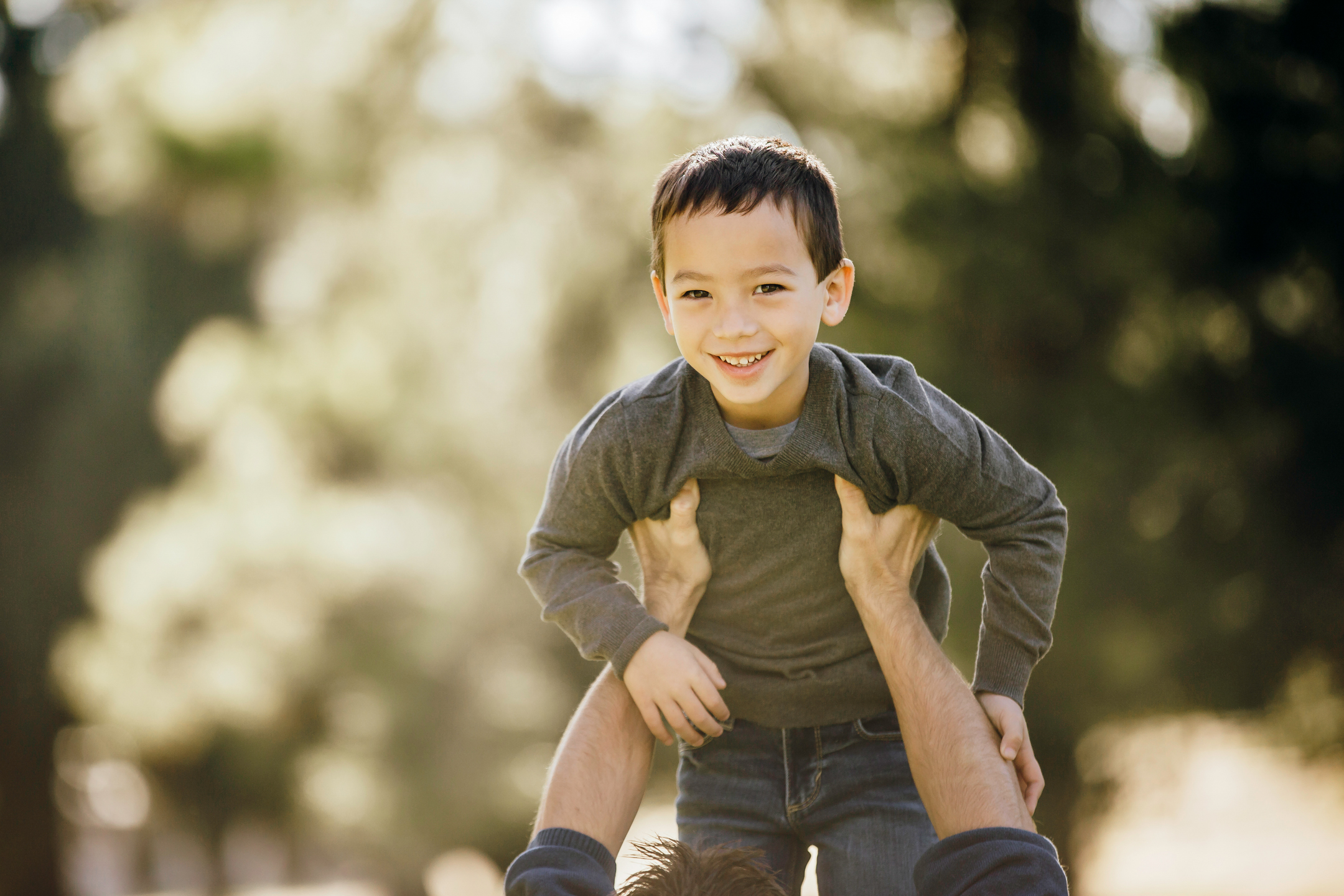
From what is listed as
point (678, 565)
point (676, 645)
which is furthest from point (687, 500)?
point (676, 645)

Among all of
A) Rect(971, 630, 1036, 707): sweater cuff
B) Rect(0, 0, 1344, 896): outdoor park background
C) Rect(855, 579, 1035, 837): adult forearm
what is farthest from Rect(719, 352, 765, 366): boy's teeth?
Rect(0, 0, 1344, 896): outdoor park background

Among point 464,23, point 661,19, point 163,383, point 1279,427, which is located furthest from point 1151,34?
point 163,383

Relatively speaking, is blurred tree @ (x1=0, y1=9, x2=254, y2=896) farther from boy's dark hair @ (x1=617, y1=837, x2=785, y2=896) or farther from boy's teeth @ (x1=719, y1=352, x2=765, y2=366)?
boy's dark hair @ (x1=617, y1=837, x2=785, y2=896)

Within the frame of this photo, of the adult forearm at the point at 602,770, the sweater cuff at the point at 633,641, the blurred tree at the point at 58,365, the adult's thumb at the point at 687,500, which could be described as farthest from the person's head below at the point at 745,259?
the blurred tree at the point at 58,365

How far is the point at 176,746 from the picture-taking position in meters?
5.95

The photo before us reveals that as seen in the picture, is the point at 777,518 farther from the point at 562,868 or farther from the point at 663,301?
the point at 562,868

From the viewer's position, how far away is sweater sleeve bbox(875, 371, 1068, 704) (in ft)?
4.32

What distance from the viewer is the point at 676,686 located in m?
1.26

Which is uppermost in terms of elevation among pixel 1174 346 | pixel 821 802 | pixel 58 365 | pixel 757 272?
pixel 58 365

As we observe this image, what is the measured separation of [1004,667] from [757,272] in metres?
0.58

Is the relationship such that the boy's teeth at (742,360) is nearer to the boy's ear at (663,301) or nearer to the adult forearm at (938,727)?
the boy's ear at (663,301)

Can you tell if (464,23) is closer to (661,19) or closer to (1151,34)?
(661,19)

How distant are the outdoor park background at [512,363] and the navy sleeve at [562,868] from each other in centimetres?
283

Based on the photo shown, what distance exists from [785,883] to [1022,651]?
0.43 m
